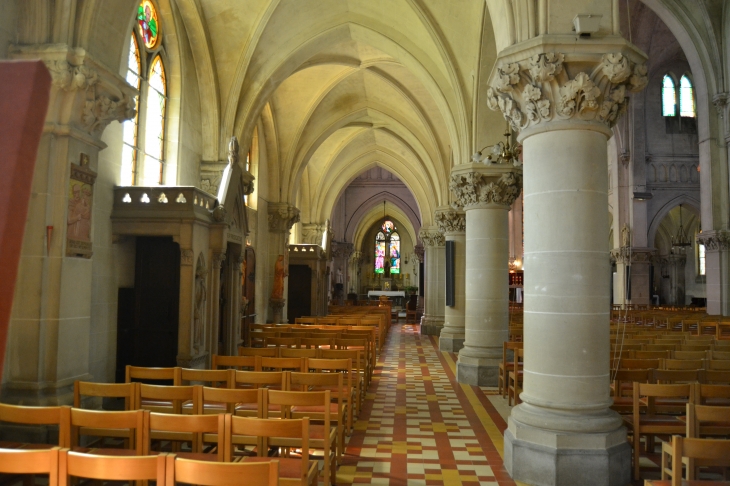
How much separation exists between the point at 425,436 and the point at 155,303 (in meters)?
5.28

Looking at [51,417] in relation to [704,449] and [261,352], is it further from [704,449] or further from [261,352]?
[261,352]

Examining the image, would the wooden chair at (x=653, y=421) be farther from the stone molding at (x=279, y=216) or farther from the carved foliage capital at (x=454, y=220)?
the stone molding at (x=279, y=216)

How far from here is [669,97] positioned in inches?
1142

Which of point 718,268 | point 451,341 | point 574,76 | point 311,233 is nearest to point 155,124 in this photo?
point 574,76

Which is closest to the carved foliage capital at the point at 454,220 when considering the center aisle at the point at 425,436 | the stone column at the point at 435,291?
the stone column at the point at 435,291

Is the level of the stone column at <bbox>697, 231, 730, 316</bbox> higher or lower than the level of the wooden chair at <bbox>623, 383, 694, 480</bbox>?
higher

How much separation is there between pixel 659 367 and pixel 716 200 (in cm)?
1396

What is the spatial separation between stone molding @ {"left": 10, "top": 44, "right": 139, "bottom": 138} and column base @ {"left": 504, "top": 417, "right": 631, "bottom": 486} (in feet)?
20.4

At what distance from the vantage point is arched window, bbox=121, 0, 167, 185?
1128 cm

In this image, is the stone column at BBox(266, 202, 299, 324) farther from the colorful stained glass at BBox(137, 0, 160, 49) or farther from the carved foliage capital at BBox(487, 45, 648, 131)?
the carved foliage capital at BBox(487, 45, 648, 131)

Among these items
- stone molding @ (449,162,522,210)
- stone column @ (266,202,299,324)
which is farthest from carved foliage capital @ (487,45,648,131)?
stone column @ (266,202,299,324)

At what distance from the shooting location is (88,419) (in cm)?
420

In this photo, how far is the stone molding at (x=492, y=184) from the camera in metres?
12.0

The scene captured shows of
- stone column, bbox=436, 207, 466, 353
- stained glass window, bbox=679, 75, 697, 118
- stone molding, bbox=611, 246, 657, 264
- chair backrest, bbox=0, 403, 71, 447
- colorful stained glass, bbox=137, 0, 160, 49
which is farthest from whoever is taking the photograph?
stained glass window, bbox=679, 75, 697, 118
